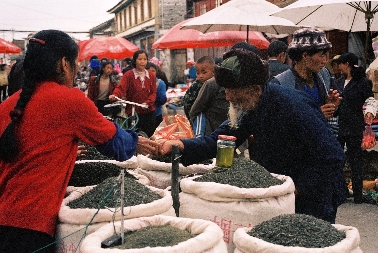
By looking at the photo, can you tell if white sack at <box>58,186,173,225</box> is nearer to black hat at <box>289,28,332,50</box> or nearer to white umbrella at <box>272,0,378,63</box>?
black hat at <box>289,28,332,50</box>

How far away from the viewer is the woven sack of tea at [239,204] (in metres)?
2.54

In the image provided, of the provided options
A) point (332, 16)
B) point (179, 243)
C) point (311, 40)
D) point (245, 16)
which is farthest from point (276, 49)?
point (179, 243)

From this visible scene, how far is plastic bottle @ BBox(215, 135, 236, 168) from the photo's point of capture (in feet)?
8.91

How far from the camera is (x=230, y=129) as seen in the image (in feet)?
9.80

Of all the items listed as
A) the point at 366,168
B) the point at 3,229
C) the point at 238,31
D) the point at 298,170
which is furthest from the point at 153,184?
the point at 238,31

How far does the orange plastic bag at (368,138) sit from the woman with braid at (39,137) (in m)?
4.38

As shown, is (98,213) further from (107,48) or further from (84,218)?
(107,48)

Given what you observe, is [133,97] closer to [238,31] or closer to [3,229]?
[238,31]

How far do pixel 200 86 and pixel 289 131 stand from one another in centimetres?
294

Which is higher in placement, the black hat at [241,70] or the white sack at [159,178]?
the black hat at [241,70]

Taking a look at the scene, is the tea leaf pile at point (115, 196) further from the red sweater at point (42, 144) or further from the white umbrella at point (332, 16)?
the white umbrella at point (332, 16)

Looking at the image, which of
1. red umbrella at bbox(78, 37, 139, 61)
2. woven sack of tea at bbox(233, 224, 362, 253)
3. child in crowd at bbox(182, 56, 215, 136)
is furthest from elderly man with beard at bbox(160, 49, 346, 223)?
red umbrella at bbox(78, 37, 139, 61)

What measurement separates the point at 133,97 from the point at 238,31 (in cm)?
208

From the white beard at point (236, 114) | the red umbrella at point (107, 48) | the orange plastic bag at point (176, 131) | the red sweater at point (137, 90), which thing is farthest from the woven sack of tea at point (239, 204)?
the red umbrella at point (107, 48)
